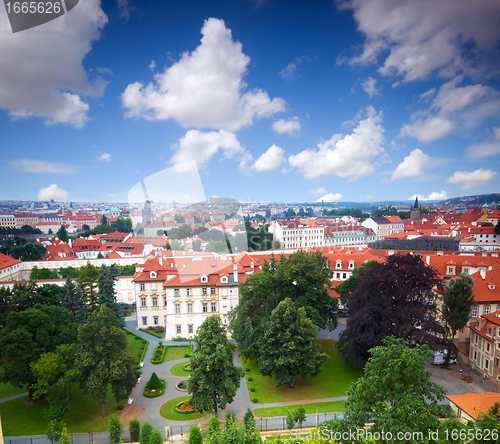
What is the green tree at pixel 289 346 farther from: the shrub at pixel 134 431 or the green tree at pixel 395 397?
the green tree at pixel 395 397

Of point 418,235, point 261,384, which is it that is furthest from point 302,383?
point 418,235

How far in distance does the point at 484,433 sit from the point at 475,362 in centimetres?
1591

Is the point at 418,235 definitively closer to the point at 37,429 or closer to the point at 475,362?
the point at 475,362

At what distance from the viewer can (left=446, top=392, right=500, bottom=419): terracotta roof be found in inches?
526

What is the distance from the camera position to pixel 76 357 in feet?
55.4

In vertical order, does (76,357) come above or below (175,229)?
below

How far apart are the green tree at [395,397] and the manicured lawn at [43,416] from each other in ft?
46.9

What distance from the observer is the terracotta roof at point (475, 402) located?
43.8ft

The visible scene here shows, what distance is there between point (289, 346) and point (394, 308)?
7833 mm

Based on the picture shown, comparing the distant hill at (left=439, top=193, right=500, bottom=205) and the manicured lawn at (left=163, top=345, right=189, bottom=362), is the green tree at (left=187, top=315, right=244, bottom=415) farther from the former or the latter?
the distant hill at (left=439, top=193, right=500, bottom=205)

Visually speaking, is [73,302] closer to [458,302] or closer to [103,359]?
[103,359]

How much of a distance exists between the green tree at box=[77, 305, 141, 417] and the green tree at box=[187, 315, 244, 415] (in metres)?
3.99

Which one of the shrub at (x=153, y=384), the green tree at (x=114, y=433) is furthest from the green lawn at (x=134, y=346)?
the green tree at (x=114, y=433)

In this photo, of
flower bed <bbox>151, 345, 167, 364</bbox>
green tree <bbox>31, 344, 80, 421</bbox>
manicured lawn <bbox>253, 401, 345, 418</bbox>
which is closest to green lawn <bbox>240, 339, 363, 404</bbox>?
manicured lawn <bbox>253, 401, 345, 418</bbox>
